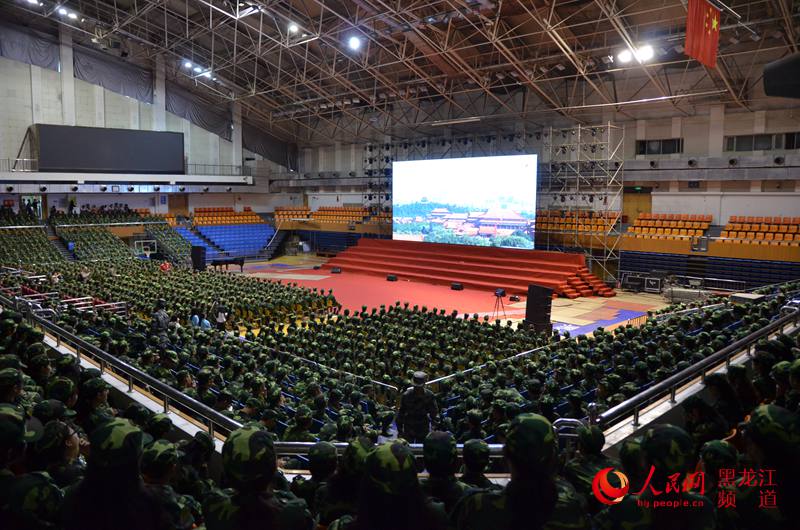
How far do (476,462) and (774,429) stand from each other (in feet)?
4.15

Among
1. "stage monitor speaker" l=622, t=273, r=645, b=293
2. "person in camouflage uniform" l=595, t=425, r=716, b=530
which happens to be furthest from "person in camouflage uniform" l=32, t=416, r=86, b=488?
"stage monitor speaker" l=622, t=273, r=645, b=293

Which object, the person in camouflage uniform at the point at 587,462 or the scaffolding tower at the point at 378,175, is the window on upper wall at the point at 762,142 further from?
the person in camouflage uniform at the point at 587,462

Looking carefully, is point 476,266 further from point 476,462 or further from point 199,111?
point 476,462

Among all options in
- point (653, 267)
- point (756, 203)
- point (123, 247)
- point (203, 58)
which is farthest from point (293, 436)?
point (203, 58)

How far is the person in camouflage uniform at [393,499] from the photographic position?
210cm

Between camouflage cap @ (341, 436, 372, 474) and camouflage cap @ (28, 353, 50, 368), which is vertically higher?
camouflage cap @ (341, 436, 372, 474)

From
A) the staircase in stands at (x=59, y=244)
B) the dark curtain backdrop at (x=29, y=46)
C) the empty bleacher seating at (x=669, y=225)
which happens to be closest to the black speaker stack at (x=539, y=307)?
the empty bleacher seating at (x=669, y=225)

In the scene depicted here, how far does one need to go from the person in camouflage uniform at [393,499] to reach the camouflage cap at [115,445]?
93 centimetres

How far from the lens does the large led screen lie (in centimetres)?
2216

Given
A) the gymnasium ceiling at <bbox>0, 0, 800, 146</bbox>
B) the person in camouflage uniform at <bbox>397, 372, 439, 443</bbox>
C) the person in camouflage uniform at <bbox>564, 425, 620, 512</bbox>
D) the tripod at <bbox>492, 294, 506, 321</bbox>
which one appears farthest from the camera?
the gymnasium ceiling at <bbox>0, 0, 800, 146</bbox>

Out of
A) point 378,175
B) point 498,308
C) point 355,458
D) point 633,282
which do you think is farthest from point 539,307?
point 378,175

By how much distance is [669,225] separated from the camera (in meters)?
20.8

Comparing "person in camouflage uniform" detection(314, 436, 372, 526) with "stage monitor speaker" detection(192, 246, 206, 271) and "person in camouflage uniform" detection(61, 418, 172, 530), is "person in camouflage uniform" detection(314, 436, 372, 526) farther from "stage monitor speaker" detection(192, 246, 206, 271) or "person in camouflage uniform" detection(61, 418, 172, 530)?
"stage monitor speaker" detection(192, 246, 206, 271)

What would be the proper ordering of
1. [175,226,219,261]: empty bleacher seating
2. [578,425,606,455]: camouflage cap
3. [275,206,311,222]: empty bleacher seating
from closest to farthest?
[578,425,606,455]: camouflage cap
[175,226,219,261]: empty bleacher seating
[275,206,311,222]: empty bleacher seating
